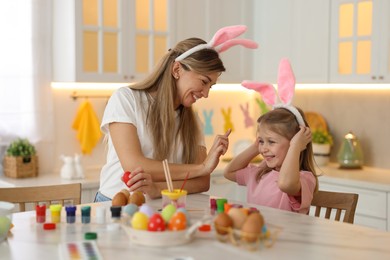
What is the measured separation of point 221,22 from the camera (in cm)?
475

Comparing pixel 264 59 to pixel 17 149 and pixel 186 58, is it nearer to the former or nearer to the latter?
pixel 17 149

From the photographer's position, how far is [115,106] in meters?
2.35

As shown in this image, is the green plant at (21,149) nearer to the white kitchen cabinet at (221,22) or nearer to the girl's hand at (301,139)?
the white kitchen cabinet at (221,22)

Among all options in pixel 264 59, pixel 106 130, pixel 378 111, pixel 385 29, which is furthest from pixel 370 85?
pixel 106 130

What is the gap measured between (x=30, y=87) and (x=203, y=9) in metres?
1.46

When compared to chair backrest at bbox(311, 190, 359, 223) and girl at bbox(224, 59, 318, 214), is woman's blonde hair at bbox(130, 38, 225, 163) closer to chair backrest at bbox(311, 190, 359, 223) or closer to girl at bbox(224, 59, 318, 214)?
girl at bbox(224, 59, 318, 214)

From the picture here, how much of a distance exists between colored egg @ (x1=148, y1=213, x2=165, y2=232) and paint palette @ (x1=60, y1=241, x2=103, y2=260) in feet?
0.49

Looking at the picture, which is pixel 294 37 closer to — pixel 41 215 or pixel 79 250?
pixel 41 215

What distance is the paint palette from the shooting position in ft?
Result: 4.84

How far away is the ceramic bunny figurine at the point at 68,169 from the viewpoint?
3.90m

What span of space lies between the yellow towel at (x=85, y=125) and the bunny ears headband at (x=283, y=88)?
2.07m

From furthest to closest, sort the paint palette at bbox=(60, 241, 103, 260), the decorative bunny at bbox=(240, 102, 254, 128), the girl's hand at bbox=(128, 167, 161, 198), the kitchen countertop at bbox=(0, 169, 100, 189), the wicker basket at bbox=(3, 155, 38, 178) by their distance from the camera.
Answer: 1. the decorative bunny at bbox=(240, 102, 254, 128)
2. the wicker basket at bbox=(3, 155, 38, 178)
3. the kitchen countertop at bbox=(0, 169, 100, 189)
4. the girl's hand at bbox=(128, 167, 161, 198)
5. the paint palette at bbox=(60, 241, 103, 260)

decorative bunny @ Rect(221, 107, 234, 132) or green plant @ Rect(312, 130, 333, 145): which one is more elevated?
decorative bunny @ Rect(221, 107, 234, 132)

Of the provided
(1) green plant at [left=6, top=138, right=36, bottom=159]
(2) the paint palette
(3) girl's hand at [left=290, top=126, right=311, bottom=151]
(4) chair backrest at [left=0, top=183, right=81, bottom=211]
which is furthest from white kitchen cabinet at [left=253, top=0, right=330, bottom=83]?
(2) the paint palette
